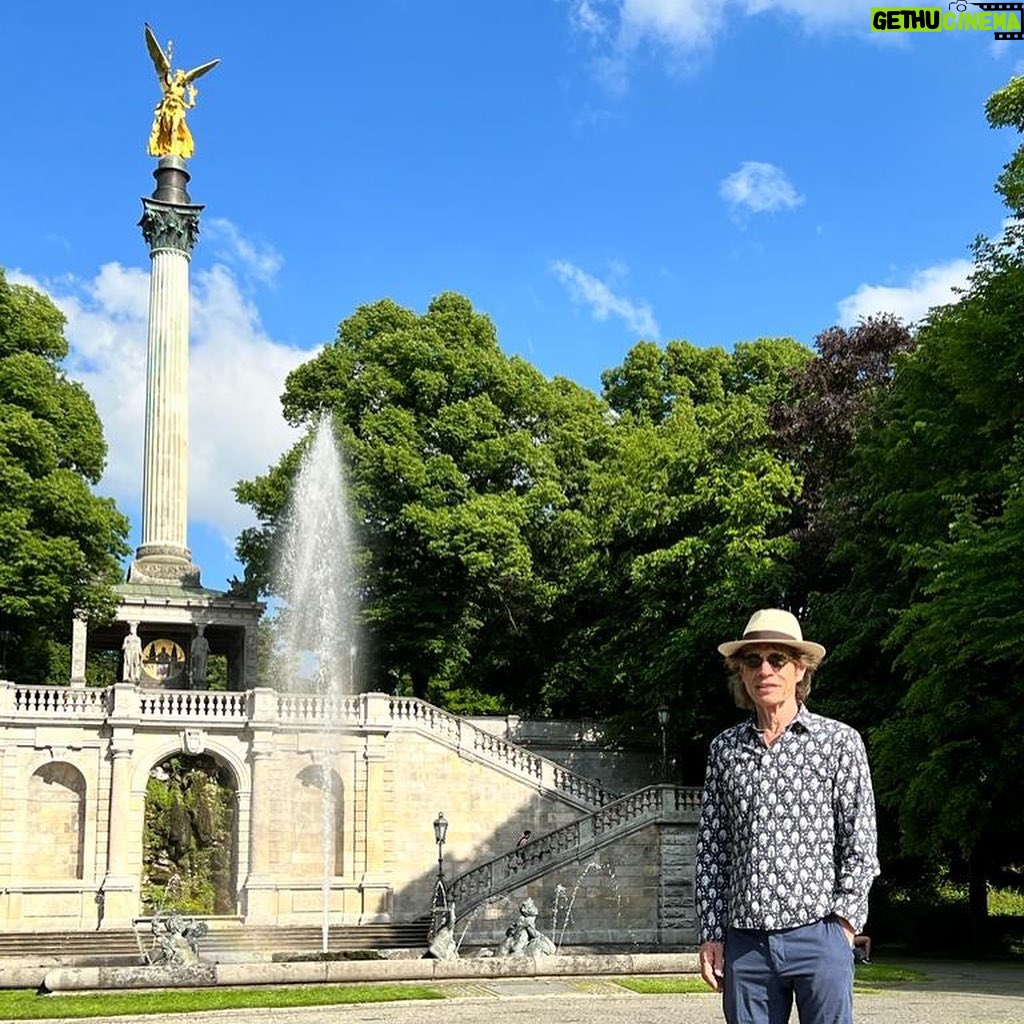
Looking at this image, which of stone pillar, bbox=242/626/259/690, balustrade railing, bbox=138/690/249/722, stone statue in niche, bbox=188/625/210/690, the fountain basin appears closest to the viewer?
the fountain basin

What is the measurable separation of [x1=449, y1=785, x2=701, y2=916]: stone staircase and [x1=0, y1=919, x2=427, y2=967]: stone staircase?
5.17 ft

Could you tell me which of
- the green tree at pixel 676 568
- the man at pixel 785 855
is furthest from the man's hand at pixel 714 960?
the green tree at pixel 676 568

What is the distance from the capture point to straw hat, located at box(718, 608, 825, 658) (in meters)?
5.37

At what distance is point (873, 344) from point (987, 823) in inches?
603

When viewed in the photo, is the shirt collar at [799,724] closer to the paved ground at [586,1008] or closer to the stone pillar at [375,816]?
the paved ground at [586,1008]

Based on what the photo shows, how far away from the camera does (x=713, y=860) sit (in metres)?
5.49

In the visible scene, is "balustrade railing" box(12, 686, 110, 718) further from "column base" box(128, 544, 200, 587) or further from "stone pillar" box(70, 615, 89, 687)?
"column base" box(128, 544, 200, 587)

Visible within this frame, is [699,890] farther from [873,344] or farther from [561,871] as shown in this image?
[873,344]

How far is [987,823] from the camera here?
23031 millimetres

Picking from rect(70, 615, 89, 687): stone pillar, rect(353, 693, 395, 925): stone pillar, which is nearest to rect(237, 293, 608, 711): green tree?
rect(70, 615, 89, 687): stone pillar

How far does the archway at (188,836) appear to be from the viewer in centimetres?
3509

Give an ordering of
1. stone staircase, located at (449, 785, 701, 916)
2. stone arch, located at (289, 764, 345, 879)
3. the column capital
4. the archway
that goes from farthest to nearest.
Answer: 1. the column capital
2. the archway
3. stone arch, located at (289, 764, 345, 879)
4. stone staircase, located at (449, 785, 701, 916)

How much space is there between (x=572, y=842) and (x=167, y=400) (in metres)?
17.8

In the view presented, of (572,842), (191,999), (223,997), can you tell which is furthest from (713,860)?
→ (572,842)
